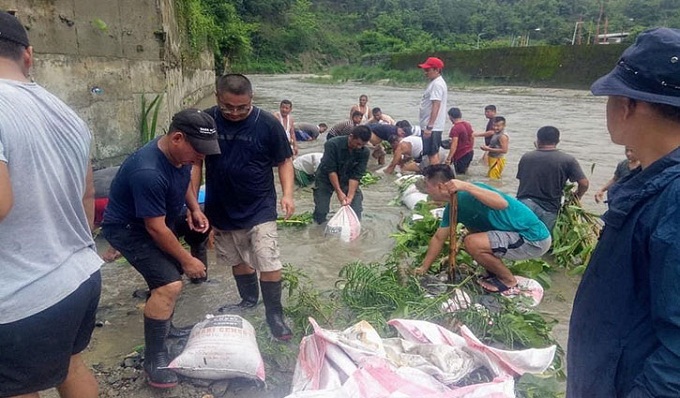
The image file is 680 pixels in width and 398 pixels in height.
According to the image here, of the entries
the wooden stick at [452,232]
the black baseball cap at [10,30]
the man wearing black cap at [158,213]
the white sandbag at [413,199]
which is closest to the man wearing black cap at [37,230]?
the black baseball cap at [10,30]

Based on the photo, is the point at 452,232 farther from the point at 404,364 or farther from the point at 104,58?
the point at 104,58

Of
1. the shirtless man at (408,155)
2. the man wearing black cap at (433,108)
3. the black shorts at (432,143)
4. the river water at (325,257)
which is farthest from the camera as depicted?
the shirtless man at (408,155)

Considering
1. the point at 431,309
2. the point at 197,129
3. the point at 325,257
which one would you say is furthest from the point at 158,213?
the point at 325,257

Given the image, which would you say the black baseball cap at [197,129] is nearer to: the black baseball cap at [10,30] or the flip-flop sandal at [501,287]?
the black baseball cap at [10,30]

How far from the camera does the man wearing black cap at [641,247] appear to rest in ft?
3.80

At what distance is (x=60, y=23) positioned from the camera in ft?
18.5

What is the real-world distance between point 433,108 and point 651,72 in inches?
267

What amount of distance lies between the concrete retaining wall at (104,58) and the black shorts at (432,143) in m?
4.08

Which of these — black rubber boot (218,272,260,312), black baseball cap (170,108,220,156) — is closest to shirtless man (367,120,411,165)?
black rubber boot (218,272,260,312)

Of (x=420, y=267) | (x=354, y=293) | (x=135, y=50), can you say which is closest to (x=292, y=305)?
(x=354, y=293)

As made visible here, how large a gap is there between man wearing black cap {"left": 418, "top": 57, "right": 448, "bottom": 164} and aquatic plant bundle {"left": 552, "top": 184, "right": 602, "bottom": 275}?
2.98m

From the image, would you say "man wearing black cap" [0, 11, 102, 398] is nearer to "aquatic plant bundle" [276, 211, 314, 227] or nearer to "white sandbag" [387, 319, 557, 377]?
"white sandbag" [387, 319, 557, 377]

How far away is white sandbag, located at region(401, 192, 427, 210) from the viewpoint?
21.8 feet

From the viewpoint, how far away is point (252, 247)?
338 centimetres
